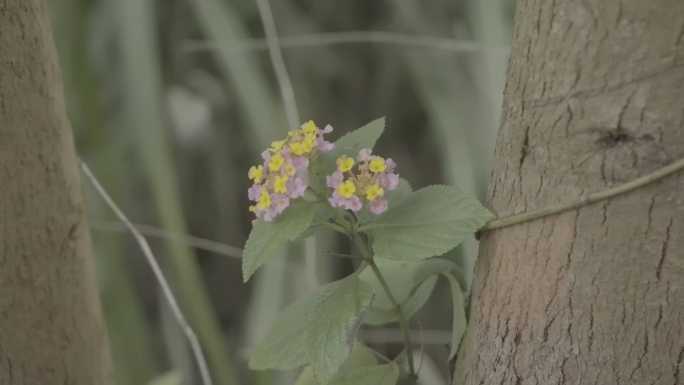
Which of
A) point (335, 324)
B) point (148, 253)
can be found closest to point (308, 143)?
point (335, 324)

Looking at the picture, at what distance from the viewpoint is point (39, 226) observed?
0.49 metres

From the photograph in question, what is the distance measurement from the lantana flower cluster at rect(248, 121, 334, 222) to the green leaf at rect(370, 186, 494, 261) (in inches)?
2.4

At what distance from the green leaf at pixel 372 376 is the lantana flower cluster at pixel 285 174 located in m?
0.14

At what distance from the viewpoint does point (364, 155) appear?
39 centimetres


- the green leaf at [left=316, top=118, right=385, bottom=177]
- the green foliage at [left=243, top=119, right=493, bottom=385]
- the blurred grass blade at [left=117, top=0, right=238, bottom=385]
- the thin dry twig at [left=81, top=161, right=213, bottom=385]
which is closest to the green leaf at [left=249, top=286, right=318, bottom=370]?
the green foliage at [left=243, top=119, right=493, bottom=385]

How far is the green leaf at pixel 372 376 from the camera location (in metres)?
0.43

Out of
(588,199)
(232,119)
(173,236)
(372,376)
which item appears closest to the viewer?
(588,199)

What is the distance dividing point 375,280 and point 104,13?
646mm

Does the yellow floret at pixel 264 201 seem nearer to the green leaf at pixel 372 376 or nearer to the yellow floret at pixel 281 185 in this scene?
the yellow floret at pixel 281 185

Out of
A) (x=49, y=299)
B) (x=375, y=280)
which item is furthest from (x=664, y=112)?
(x=49, y=299)

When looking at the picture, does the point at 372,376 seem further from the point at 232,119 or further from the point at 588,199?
the point at 232,119

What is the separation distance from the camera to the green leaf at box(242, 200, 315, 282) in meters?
0.37

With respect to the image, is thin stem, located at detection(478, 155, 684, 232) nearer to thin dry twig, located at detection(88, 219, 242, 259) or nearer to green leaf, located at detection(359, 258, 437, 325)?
green leaf, located at detection(359, 258, 437, 325)

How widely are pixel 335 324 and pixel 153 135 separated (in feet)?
1.85
